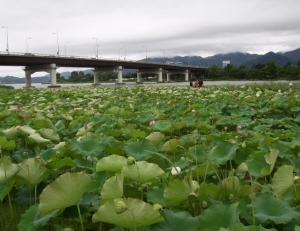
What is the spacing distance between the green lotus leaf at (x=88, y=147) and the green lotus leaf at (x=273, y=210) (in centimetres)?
84

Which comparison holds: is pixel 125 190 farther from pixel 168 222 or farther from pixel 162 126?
pixel 162 126

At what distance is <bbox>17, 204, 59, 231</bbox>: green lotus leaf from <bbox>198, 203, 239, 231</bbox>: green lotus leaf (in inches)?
18.0

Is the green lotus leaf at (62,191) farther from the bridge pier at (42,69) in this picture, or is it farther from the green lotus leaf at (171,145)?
the bridge pier at (42,69)

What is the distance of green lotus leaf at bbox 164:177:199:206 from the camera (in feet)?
3.46

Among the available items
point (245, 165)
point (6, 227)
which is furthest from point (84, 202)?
point (245, 165)

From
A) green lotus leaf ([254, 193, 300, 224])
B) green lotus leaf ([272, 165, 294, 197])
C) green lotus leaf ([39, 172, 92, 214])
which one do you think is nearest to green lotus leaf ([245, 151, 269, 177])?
green lotus leaf ([272, 165, 294, 197])

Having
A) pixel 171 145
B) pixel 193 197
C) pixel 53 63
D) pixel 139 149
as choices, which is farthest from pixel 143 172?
pixel 53 63

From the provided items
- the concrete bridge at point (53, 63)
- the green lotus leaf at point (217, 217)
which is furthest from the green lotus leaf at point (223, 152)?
the concrete bridge at point (53, 63)

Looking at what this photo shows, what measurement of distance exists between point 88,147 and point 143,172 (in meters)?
0.62

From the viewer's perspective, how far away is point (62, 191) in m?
1.00

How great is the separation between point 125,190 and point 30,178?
0.38m

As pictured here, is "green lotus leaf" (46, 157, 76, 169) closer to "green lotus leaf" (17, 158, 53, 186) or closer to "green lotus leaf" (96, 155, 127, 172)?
"green lotus leaf" (17, 158, 53, 186)

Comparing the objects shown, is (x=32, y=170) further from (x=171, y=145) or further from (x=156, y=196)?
(x=171, y=145)

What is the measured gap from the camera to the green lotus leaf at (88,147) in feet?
5.38
